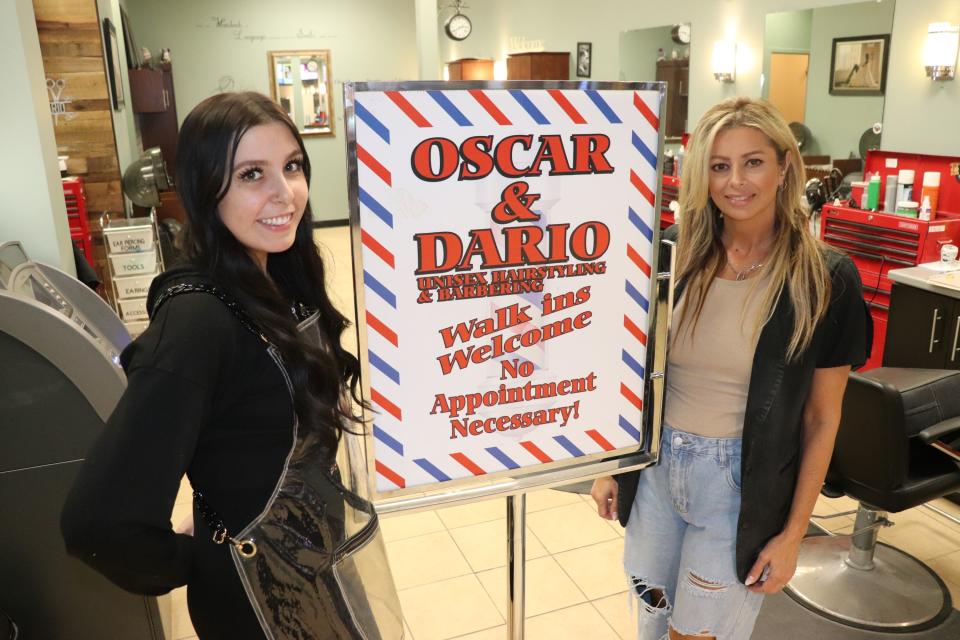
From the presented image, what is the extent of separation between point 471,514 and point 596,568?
2.26 feet

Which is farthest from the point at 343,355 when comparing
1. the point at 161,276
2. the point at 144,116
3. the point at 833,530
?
the point at 144,116

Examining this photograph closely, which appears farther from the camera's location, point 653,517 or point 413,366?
point 653,517

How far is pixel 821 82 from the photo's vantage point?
4.80 metres

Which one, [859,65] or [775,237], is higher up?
[859,65]

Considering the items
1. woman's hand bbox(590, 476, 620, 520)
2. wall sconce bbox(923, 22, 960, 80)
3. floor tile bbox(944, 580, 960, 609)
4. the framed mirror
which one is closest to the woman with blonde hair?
woman's hand bbox(590, 476, 620, 520)

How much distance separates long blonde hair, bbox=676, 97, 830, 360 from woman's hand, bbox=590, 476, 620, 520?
46cm

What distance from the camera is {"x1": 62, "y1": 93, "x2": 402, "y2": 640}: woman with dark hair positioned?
1.03m

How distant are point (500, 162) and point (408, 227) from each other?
176 millimetres

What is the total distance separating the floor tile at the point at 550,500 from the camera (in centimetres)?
→ 354

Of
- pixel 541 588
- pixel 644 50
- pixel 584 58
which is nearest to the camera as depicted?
pixel 541 588

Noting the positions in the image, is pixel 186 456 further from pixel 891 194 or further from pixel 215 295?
pixel 891 194

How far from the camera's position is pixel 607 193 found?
1.24 metres

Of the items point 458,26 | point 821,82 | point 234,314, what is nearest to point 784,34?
point 821,82

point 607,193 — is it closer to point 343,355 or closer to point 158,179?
point 343,355
